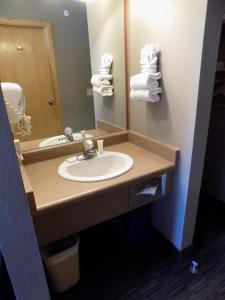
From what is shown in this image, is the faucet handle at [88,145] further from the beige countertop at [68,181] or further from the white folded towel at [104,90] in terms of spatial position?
the white folded towel at [104,90]

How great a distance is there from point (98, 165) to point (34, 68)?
0.77 m

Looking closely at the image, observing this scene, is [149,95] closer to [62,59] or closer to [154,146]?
[154,146]

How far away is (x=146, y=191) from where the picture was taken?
1.27m

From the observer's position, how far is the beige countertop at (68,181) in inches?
39.4

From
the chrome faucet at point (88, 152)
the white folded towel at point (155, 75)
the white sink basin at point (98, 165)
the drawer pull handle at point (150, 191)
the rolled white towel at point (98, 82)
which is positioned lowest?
the drawer pull handle at point (150, 191)

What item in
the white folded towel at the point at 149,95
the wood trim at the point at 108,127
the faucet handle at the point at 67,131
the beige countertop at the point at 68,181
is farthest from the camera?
the wood trim at the point at 108,127

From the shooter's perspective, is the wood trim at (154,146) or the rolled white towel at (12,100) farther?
the wood trim at (154,146)

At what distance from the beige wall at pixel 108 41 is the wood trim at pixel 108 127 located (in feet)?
0.12

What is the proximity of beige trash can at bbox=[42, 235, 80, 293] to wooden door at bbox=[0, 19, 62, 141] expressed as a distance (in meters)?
0.76

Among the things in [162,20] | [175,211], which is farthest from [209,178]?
[162,20]

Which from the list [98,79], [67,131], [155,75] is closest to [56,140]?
[67,131]

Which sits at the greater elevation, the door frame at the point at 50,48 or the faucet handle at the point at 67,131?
the door frame at the point at 50,48

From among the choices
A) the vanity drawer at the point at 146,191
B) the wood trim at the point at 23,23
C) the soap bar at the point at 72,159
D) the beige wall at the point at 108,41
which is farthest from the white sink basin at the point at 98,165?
the wood trim at the point at 23,23

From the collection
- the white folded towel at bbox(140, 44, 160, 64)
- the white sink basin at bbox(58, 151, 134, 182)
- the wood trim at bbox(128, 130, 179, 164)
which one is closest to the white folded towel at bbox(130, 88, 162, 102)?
the white folded towel at bbox(140, 44, 160, 64)
